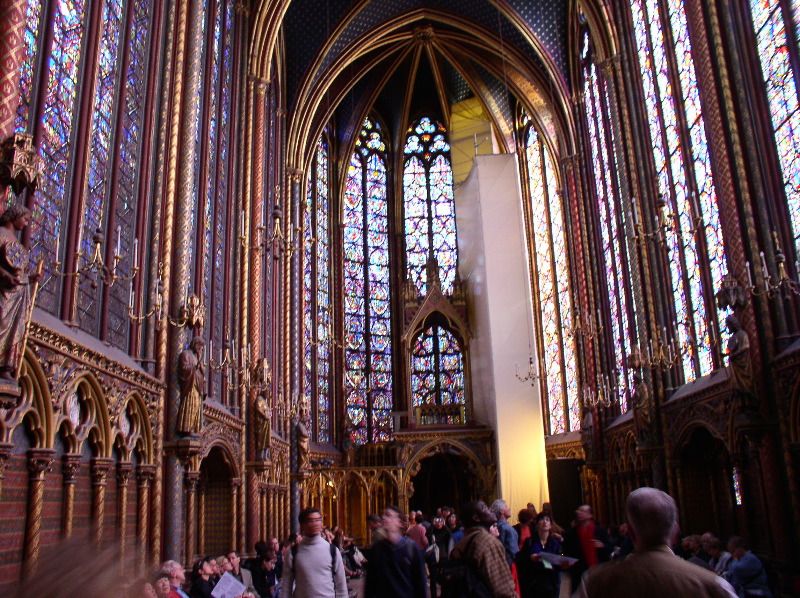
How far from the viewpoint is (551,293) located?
26297mm

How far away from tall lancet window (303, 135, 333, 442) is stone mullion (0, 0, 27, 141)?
17569 mm

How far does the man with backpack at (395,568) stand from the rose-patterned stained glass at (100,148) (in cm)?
531

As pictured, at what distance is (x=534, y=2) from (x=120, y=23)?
52.7 feet

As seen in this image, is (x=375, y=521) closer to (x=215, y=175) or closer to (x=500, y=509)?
(x=500, y=509)

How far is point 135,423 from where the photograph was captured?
32.8 ft

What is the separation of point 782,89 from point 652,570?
37.4ft

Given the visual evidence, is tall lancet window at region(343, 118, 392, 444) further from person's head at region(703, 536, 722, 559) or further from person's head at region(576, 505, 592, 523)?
person's head at region(576, 505, 592, 523)

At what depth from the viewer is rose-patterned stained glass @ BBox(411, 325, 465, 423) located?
26.9 m

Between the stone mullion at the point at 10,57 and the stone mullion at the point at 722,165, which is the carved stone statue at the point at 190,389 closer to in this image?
the stone mullion at the point at 10,57

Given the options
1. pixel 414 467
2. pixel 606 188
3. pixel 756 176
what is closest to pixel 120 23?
pixel 756 176

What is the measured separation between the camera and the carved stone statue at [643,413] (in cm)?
1659

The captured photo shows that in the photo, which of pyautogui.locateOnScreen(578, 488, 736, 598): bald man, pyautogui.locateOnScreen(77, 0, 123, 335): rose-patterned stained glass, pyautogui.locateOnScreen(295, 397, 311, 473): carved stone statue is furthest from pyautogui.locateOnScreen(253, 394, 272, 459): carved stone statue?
pyautogui.locateOnScreen(578, 488, 736, 598): bald man

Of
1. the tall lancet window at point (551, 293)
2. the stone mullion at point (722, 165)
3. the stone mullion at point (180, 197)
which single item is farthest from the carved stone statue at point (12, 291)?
the tall lancet window at point (551, 293)

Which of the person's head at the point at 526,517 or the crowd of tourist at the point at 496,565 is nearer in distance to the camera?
the crowd of tourist at the point at 496,565
